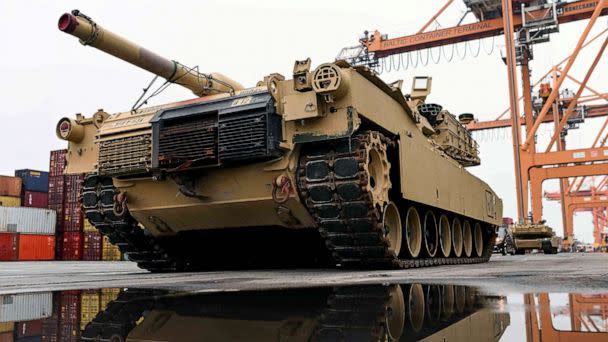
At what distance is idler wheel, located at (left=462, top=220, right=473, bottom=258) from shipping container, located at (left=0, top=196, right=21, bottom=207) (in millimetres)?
30093

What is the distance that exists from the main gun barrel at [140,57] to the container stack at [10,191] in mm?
29882

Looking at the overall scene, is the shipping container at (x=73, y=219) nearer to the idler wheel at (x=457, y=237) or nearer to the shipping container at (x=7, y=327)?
the idler wheel at (x=457, y=237)

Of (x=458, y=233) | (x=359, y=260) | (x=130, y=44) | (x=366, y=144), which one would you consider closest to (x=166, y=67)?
(x=130, y=44)

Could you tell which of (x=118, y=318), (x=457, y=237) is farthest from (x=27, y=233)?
(x=118, y=318)

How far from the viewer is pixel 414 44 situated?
128ft

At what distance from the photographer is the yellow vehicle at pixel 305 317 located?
2.71 m

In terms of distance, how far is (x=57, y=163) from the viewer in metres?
37.1

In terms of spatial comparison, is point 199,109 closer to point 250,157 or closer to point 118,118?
point 250,157

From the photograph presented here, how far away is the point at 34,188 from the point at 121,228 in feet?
103

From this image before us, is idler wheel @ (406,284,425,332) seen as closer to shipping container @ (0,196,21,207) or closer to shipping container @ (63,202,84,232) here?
shipping container @ (63,202,84,232)

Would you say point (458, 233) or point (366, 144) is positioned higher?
point (366, 144)

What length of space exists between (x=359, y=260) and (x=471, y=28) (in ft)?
105

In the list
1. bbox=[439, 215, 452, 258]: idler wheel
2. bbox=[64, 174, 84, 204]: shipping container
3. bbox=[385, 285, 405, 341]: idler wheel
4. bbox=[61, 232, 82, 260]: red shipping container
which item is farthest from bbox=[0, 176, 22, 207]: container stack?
bbox=[385, 285, 405, 341]: idler wheel

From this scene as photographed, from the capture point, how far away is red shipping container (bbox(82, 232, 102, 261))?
35.7m
